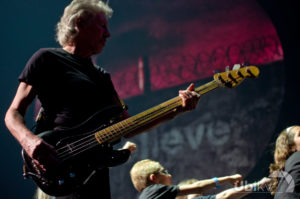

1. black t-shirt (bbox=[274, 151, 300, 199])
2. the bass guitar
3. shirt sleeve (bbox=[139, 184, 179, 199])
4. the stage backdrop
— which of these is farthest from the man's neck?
the stage backdrop

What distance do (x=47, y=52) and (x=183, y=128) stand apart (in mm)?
3955

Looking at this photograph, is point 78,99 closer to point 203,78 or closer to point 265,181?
point 265,181

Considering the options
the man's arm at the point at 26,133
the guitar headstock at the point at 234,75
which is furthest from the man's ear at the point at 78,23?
the guitar headstock at the point at 234,75

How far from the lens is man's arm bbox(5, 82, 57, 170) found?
4.32 ft

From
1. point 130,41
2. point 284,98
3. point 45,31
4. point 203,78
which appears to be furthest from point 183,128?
point 45,31

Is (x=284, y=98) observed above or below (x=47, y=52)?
below

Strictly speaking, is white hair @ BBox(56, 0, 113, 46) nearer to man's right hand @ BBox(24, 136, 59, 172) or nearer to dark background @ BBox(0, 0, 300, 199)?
man's right hand @ BBox(24, 136, 59, 172)

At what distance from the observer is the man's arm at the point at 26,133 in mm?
1315

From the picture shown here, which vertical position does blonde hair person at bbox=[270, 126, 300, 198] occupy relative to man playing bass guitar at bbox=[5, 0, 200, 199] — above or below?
below

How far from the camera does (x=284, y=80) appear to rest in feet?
14.5

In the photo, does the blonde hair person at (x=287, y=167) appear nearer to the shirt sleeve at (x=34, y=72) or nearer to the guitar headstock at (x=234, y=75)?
the guitar headstock at (x=234, y=75)

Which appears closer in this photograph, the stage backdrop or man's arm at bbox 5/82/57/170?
man's arm at bbox 5/82/57/170

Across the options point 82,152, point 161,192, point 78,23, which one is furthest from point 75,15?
point 161,192

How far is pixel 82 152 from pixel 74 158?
5 centimetres
